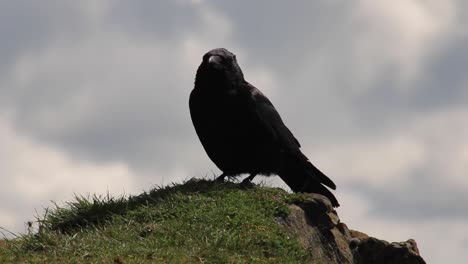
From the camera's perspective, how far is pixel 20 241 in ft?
29.9

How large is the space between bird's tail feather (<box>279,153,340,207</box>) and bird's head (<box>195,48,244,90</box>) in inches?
60.3

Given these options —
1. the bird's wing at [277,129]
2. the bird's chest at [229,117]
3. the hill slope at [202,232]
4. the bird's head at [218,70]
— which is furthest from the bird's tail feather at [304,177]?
the bird's head at [218,70]

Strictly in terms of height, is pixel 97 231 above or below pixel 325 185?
below

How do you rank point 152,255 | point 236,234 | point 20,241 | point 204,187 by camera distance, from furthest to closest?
point 204,187 → point 20,241 → point 236,234 → point 152,255

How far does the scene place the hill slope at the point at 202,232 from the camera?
810 cm

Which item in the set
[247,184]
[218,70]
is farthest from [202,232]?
[218,70]

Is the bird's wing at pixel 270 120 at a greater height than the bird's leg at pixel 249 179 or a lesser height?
greater

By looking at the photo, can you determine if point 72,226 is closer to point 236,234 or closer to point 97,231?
point 97,231

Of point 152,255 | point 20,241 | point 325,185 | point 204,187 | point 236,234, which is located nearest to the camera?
point 152,255

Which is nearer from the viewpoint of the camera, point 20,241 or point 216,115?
point 20,241

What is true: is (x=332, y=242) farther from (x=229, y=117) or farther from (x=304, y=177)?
(x=229, y=117)

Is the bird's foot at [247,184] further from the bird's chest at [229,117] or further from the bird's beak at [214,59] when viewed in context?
the bird's beak at [214,59]

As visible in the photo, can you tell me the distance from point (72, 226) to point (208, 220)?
1.79 m

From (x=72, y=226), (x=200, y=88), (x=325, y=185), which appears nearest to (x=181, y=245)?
(x=72, y=226)
